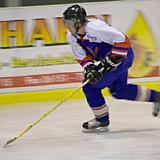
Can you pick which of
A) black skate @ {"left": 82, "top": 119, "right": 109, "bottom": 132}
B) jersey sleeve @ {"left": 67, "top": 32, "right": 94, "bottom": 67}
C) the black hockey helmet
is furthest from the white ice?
the black hockey helmet

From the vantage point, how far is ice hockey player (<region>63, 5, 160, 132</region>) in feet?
12.8

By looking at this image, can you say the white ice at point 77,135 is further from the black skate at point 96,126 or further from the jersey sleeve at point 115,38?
the jersey sleeve at point 115,38

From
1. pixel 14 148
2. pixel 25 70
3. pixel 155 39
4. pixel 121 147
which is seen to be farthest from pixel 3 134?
pixel 155 39

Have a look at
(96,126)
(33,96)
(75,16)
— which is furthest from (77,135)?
(33,96)

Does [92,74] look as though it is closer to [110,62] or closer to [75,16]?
[110,62]

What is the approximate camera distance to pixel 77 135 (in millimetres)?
4109

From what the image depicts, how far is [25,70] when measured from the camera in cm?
554

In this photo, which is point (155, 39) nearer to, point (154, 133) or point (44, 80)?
point (44, 80)

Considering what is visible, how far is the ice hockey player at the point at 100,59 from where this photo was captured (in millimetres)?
3900

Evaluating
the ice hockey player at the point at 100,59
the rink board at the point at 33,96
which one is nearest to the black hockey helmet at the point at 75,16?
the ice hockey player at the point at 100,59

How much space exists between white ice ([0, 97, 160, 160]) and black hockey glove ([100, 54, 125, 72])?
1.53 feet

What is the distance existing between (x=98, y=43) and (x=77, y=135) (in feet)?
2.14

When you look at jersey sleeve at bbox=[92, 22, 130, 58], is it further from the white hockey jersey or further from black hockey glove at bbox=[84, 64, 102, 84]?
black hockey glove at bbox=[84, 64, 102, 84]

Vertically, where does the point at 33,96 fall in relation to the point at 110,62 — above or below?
below
